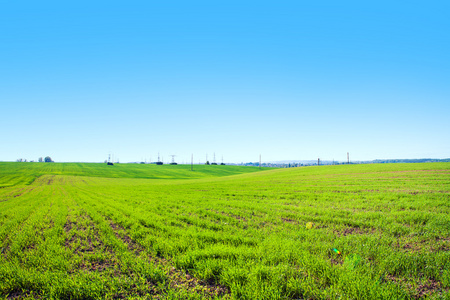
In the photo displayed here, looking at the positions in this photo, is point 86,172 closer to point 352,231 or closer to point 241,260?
point 241,260

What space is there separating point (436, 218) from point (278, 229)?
5.92 meters

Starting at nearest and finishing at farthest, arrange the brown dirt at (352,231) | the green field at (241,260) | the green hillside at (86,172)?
the green field at (241,260) < the brown dirt at (352,231) < the green hillside at (86,172)

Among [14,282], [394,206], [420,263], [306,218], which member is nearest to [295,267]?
[420,263]

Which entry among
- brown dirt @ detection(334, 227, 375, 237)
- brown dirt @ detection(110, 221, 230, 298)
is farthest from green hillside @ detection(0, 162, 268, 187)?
brown dirt @ detection(334, 227, 375, 237)

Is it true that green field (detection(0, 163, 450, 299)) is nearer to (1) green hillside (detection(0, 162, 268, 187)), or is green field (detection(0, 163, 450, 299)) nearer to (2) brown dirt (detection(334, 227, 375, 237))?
(2) brown dirt (detection(334, 227, 375, 237))

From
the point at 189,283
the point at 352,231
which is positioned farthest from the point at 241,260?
the point at 352,231

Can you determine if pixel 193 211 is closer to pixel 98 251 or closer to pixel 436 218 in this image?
pixel 98 251

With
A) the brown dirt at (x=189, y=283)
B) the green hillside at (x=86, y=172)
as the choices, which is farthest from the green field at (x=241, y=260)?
the green hillside at (x=86, y=172)

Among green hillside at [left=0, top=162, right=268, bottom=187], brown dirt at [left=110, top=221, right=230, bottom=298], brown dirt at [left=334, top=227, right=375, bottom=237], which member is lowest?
green hillside at [left=0, top=162, right=268, bottom=187]

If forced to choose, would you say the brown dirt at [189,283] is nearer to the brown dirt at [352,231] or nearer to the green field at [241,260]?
the green field at [241,260]

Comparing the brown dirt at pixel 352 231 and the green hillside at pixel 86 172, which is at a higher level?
the brown dirt at pixel 352 231

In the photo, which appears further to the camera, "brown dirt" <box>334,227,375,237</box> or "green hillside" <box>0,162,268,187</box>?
"green hillside" <box>0,162,268,187</box>

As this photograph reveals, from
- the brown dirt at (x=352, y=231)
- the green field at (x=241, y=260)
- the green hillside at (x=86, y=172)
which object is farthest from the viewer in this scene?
the green hillside at (x=86, y=172)

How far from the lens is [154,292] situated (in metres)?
3.89
